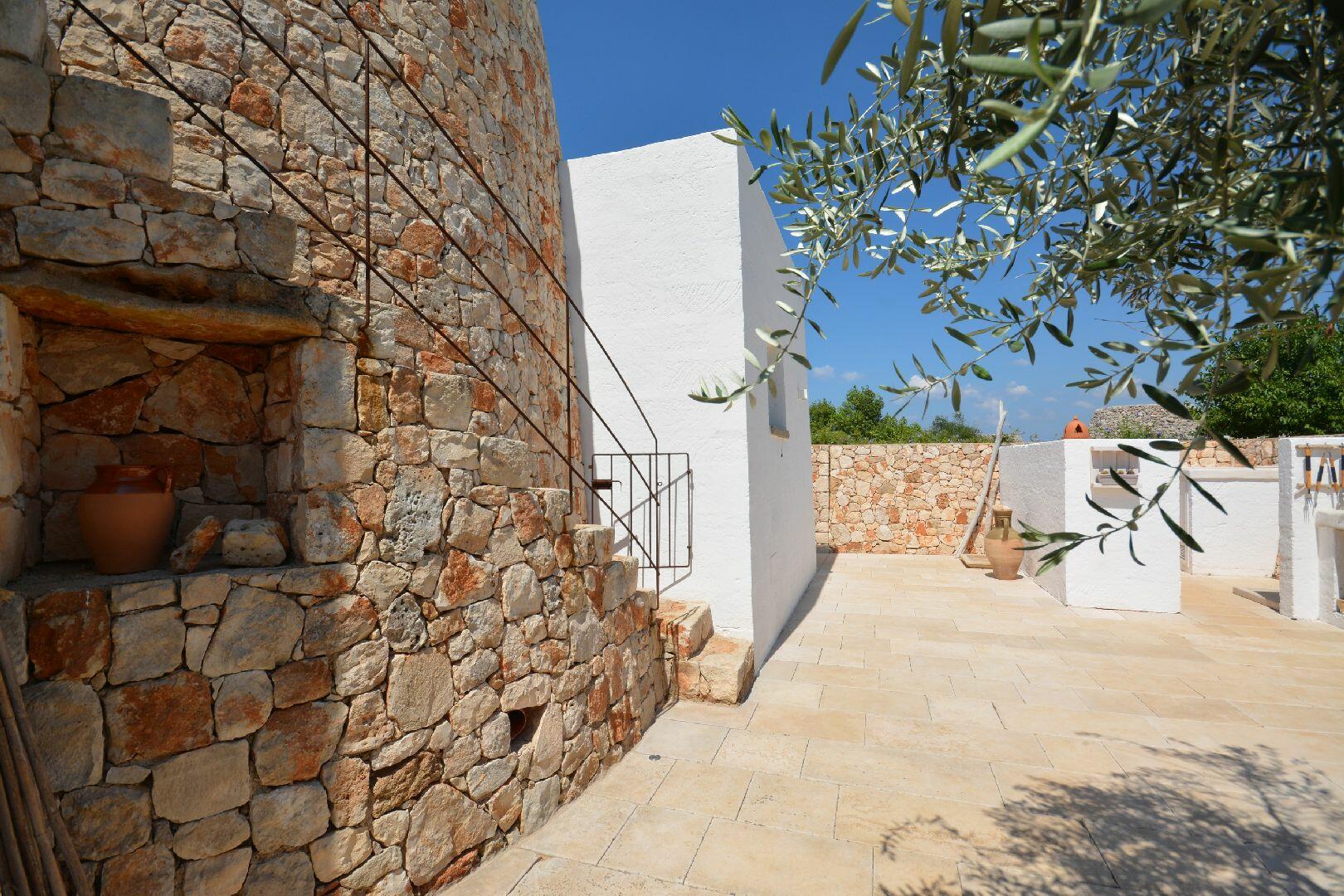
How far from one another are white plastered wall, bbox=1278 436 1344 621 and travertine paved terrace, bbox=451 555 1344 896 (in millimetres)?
908

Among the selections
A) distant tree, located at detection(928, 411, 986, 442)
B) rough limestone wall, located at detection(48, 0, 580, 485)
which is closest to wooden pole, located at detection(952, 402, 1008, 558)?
rough limestone wall, located at detection(48, 0, 580, 485)

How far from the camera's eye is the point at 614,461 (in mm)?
5723

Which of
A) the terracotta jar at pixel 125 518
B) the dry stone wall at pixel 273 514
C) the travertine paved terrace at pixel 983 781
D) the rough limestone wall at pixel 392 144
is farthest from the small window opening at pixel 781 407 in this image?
the terracotta jar at pixel 125 518

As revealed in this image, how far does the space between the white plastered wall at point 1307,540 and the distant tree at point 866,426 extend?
14.3m

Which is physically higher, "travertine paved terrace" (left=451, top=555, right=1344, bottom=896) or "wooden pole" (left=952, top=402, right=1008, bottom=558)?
"wooden pole" (left=952, top=402, right=1008, bottom=558)

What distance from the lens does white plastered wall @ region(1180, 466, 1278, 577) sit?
30.5ft

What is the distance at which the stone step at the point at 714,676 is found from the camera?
4.66 m

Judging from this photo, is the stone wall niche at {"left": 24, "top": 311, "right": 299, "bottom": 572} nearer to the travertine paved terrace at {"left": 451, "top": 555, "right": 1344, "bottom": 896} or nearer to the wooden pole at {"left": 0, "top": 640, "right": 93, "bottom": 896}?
the wooden pole at {"left": 0, "top": 640, "right": 93, "bottom": 896}

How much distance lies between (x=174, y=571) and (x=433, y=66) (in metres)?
3.54

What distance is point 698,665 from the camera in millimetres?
4719

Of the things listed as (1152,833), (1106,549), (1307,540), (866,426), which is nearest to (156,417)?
(1152,833)

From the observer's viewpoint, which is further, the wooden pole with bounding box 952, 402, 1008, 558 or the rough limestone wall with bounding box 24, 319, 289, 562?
the wooden pole with bounding box 952, 402, 1008, 558

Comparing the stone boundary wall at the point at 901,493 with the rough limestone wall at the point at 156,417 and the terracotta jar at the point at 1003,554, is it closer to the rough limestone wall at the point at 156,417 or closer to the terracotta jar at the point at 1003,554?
the terracotta jar at the point at 1003,554

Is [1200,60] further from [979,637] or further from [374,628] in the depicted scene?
[979,637]
